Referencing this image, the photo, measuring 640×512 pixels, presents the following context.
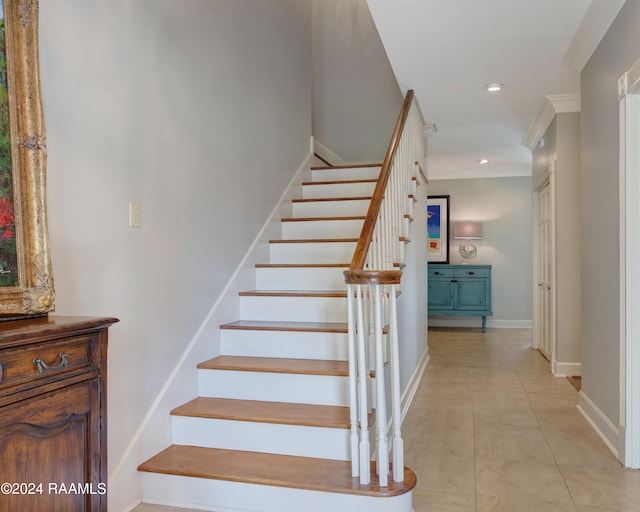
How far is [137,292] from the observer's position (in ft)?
7.19

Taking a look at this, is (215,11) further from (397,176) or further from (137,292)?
(137,292)

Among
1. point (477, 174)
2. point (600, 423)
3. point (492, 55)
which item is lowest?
point (600, 423)

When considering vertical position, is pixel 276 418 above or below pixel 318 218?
below

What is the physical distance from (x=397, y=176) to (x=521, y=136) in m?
3.13

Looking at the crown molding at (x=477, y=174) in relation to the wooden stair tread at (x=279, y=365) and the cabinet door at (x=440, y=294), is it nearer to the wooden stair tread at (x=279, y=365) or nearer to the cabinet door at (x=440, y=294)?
the cabinet door at (x=440, y=294)

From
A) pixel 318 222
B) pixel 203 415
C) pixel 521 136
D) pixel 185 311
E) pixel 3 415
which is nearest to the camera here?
pixel 3 415

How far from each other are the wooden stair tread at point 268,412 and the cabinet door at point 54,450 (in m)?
0.93

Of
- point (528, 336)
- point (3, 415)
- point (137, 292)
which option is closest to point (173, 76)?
point (137, 292)

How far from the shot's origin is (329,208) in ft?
13.5

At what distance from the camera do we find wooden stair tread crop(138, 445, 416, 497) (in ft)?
6.37

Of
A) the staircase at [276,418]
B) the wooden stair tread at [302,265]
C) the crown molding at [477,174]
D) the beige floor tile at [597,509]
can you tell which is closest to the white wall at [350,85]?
the crown molding at [477,174]

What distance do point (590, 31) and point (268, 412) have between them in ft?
9.73

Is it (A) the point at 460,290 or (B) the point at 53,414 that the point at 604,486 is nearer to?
(B) the point at 53,414

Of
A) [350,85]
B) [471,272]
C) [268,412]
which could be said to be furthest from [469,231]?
[268,412]
